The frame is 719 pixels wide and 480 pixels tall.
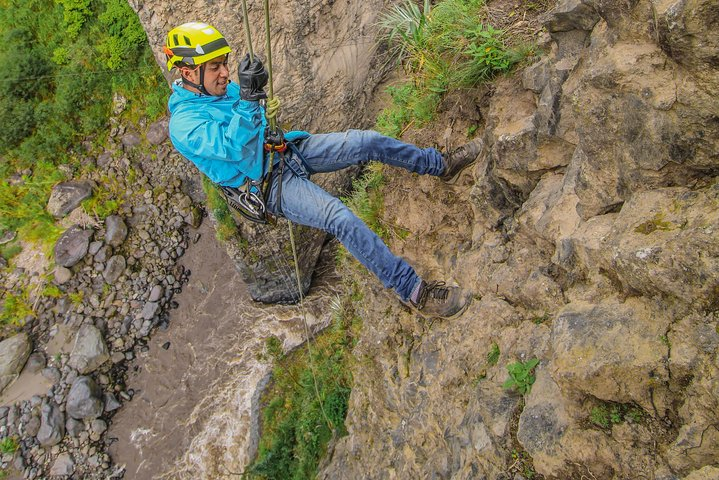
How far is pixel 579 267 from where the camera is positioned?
10.3ft

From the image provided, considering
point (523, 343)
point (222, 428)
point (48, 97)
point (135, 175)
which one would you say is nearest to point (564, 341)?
point (523, 343)

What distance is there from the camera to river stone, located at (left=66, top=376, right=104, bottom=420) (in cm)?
946

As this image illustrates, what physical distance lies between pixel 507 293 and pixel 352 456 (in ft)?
10.7

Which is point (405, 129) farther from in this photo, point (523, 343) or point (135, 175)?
point (135, 175)

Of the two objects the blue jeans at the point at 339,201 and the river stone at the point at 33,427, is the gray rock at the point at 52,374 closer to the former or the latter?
the river stone at the point at 33,427

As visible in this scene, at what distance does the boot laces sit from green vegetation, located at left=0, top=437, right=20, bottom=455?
9.58 metres

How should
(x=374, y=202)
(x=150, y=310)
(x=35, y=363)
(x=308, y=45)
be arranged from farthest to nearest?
(x=35, y=363) < (x=150, y=310) < (x=308, y=45) < (x=374, y=202)

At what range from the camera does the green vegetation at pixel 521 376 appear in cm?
317

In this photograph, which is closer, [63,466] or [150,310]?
[63,466]

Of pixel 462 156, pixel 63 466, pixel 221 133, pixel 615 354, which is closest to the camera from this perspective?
pixel 615 354

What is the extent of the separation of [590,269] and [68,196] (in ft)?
35.5

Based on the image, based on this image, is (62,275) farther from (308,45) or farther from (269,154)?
(269,154)

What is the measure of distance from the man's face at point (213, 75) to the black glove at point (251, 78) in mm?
355

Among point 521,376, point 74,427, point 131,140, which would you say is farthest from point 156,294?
point 521,376
